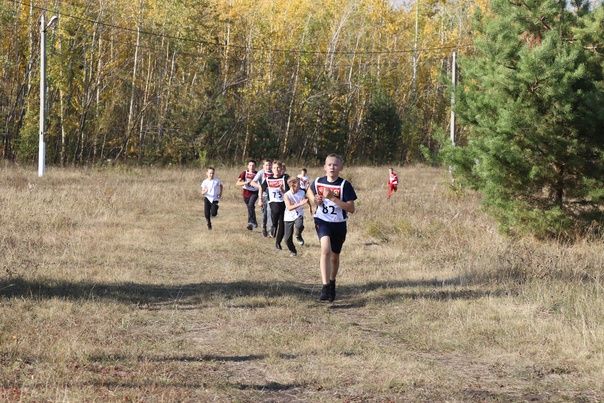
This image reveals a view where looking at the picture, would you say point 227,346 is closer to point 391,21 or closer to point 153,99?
point 153,99

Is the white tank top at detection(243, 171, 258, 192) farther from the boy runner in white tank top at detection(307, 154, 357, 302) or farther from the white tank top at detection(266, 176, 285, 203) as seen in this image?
the boy runner in white tank top at detection(307, 154, 357, 302)

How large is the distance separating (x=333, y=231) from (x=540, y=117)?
6.66 m

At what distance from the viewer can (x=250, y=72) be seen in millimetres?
57062

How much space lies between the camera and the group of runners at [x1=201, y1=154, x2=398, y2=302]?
10523 millimetres

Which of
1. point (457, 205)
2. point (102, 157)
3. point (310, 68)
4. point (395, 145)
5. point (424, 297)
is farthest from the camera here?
point (395, 145)

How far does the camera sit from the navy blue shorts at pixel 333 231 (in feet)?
35.0

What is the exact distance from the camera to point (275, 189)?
55.9 ft

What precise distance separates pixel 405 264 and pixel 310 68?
46.2 meters

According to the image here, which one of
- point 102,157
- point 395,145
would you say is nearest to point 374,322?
point 102,157

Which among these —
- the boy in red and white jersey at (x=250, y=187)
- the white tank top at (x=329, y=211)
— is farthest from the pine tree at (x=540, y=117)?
the white tank top at (x=329, y=211)

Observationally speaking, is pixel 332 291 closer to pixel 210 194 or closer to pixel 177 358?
pixel 177 358

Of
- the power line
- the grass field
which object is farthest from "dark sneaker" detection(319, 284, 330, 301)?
the power line

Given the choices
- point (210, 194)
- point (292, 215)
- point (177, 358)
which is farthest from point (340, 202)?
point (210, 194)

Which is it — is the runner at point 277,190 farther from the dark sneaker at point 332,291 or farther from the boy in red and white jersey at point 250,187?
the dark sneaker at point 332,291
